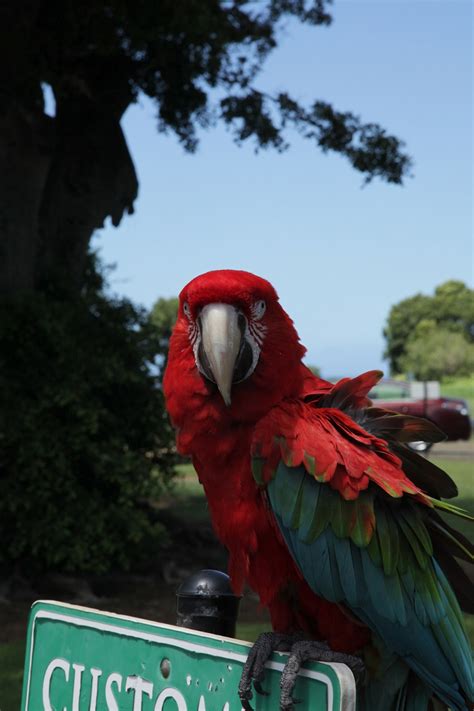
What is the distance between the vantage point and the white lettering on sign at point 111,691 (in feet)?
5.06

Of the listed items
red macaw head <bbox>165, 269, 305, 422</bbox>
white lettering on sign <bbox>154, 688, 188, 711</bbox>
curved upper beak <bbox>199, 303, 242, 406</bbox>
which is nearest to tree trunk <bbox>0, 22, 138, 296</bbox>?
red macaw head <bbox>165, 269, 305, 422</bbox>

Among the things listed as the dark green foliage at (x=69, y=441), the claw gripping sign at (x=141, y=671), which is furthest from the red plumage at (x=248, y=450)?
the dark green foliage at (x=69, y=441)

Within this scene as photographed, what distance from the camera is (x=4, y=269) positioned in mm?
6684

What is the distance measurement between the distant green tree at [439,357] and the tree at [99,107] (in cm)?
4489

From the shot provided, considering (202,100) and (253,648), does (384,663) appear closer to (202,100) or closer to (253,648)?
(253,648)

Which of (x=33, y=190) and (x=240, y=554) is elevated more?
(x=33, y=190)

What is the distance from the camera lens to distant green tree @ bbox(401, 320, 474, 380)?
2035 inches

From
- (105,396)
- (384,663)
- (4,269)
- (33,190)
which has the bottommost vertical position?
(384,663)

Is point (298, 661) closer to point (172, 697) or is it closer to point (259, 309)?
point (172, 697)

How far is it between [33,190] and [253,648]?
5.90 metres

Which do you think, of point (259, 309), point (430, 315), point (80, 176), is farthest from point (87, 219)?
point (430, 315)

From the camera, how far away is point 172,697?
1.50 metres

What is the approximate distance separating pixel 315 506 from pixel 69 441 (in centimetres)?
457

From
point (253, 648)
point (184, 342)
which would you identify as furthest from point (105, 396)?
point (253, 648)
